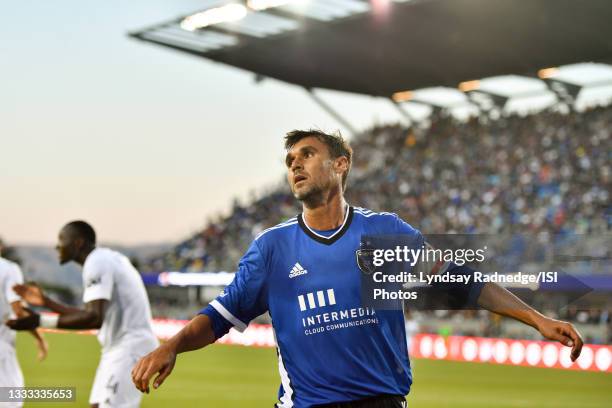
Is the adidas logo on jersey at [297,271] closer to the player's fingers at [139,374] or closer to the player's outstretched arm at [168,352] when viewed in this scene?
the player's outstretched arm at [168,352]

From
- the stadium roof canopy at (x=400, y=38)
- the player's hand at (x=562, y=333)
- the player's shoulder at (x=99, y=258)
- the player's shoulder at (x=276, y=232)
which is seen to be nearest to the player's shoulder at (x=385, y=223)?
the player's shoulder at (x=276, y=232)

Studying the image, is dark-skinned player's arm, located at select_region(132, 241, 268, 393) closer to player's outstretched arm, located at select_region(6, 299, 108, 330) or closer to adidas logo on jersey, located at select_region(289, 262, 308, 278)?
adidas logo on jersey, located at select_region(289, 262, 308, 278)

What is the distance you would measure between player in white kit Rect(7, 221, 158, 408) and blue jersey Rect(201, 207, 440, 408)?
2.61 metres

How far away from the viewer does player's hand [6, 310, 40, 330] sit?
7293 mm

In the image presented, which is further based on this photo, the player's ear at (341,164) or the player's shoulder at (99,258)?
the player's shoulder at (99,258)

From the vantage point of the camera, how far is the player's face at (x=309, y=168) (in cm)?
521

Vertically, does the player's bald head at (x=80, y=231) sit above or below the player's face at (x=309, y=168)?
below

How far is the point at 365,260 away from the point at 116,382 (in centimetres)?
338

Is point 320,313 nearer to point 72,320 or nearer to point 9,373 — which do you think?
point 72,320

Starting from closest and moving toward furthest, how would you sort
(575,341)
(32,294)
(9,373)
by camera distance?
(575,341), (32,294), (9,373)

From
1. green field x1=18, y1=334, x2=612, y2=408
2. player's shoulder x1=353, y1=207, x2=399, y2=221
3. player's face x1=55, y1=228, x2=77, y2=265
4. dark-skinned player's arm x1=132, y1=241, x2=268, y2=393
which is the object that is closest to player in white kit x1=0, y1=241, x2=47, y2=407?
player's face x1=55, y1=228, x2=77, y2=265

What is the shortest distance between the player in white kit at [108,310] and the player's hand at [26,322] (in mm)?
75

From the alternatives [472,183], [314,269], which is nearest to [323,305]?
[314,269]

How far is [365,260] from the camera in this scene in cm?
514
